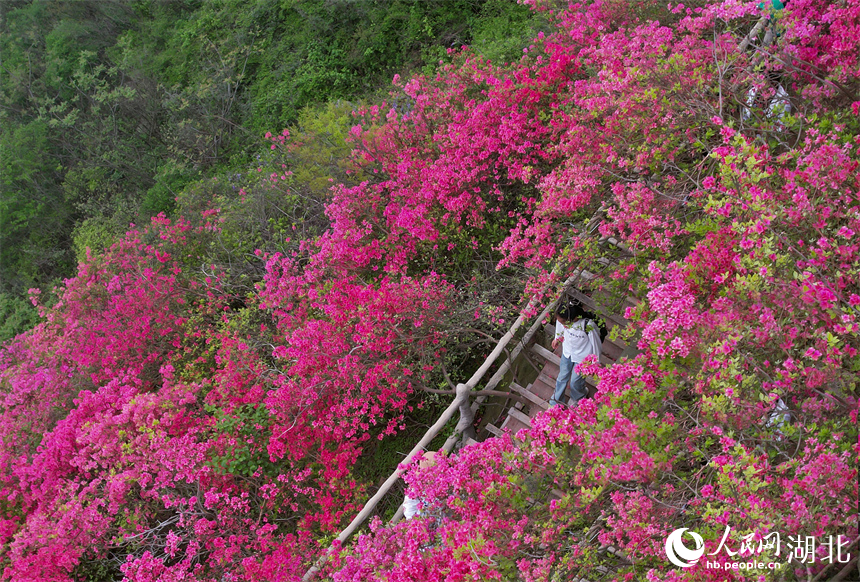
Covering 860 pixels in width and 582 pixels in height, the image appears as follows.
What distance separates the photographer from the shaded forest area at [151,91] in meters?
13.0

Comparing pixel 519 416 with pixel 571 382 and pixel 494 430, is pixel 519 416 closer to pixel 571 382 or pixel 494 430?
pixel 494 430

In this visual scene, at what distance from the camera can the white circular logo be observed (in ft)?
10.9


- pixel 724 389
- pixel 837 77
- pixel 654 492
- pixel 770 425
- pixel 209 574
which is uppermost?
pixel 837 77

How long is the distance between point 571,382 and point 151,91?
15.7m

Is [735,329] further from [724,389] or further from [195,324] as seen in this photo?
[195,324]

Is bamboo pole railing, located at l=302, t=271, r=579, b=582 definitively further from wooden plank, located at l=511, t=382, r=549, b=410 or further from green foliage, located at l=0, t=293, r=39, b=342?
green foliage, located at l=0, t=293, r=39, b=342

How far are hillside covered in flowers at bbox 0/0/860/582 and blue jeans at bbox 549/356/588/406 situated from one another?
2.22ft

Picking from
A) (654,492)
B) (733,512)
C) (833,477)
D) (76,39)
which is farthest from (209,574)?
(76,39)

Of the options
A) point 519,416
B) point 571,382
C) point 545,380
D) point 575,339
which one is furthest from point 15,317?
point 575,339

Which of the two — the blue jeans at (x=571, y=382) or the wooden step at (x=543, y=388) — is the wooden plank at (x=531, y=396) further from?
the blue jeans at (x=571, y=382)

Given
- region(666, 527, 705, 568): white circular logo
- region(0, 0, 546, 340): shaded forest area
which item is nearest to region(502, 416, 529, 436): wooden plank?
region(666, 527, 705, 568): white circular logo

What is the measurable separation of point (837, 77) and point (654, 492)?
10.8 ft

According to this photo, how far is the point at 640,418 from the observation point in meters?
3.83

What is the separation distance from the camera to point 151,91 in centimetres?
1647
